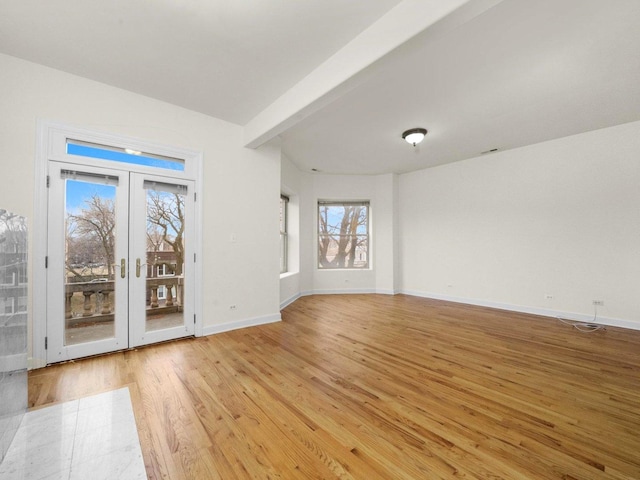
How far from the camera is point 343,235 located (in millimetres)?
6738

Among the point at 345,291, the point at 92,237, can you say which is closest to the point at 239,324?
the point at 92,237

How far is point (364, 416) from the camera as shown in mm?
1888

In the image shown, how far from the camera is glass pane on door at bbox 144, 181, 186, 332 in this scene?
10.5 feet

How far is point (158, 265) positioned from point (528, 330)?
505 centimetres

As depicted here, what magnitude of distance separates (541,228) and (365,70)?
4336 mm

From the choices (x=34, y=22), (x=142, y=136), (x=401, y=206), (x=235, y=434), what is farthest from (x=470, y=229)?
(x=34, y=22)

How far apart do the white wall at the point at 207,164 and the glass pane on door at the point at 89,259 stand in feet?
1.01

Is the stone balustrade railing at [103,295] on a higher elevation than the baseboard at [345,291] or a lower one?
higher

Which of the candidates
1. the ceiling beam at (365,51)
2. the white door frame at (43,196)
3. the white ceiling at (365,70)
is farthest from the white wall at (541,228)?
the white door frame at (43,196)

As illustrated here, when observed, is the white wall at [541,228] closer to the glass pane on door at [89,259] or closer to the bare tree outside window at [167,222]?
the bare tree outside window at [167,222]

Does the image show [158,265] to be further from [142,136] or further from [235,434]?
[235,434]

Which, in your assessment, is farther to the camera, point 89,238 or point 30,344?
point 89,238

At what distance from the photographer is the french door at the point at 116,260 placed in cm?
269

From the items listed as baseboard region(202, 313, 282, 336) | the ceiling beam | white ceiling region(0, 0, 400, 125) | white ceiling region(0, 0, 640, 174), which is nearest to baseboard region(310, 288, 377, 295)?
baseboard region(202, 313, 282, 336)
